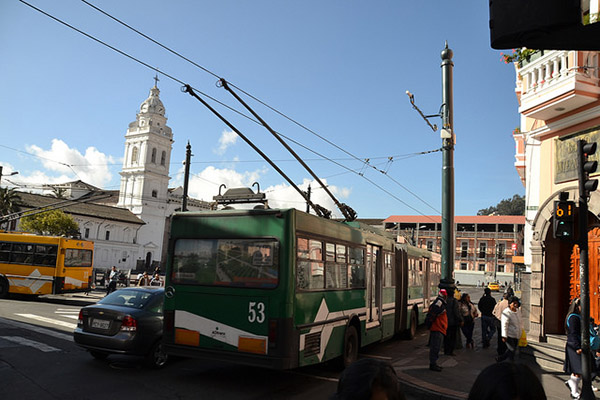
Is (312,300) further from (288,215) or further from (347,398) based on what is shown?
(347,398)

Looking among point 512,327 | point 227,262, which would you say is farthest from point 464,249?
point 227,262

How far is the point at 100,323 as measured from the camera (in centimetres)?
871

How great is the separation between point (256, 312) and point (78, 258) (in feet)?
57.0

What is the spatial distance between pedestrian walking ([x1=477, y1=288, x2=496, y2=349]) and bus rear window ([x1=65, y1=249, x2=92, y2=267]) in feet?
57.1

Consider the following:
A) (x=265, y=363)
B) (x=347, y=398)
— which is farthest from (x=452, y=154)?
(x=347, y=398)

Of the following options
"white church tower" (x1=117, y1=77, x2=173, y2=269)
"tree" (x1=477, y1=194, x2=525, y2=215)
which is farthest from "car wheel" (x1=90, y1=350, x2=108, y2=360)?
"tree" (x1=477, y1=194, x2=525, y2=215)

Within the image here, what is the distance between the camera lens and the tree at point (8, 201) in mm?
49688

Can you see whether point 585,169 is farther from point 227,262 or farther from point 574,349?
point 227,262

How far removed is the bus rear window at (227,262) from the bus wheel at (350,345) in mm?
2843

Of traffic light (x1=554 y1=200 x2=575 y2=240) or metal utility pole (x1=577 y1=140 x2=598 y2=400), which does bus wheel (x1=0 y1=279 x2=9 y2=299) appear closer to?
traffic light (x1=554 y1=200 x2=575 y2=240)

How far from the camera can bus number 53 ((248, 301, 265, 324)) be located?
770cm

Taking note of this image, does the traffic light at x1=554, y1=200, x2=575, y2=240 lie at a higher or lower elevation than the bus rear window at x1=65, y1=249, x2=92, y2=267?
higher

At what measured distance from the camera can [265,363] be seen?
24.5ft

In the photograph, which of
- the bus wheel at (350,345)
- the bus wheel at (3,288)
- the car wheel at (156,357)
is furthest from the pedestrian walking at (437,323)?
the bus wheel at (3,288)
